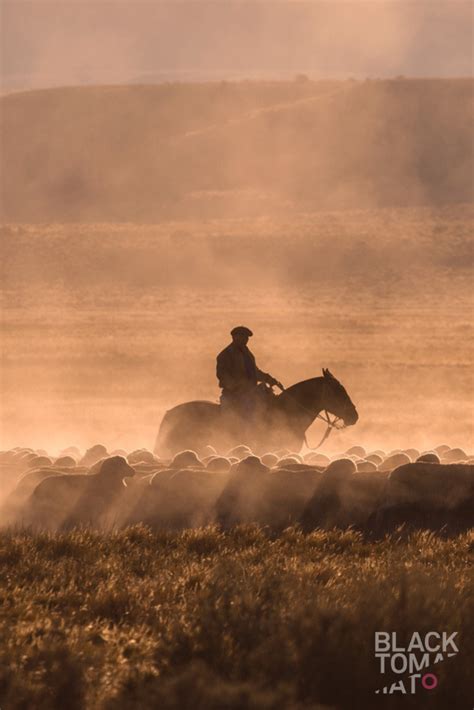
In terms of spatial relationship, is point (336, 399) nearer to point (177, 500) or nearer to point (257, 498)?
point (257, 498)

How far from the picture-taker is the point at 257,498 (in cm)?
1097

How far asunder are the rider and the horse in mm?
155

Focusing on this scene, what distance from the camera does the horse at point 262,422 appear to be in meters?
18.4

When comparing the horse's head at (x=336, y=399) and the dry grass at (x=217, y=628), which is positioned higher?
the horse's head at (x=336, y=399)

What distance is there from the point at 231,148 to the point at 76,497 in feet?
306

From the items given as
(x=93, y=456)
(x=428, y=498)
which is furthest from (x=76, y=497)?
(x=93, y=456)

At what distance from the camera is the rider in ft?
59.7

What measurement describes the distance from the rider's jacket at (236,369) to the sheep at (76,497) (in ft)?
23.5

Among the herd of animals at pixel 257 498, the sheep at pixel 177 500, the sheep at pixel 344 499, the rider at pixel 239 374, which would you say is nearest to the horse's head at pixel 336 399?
the rider at pixel 239 374

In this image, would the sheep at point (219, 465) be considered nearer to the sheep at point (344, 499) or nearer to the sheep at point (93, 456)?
the sheep at point (344, 499)

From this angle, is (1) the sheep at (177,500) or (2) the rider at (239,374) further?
(2) the rider at (239,374)

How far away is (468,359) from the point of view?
49406 mm

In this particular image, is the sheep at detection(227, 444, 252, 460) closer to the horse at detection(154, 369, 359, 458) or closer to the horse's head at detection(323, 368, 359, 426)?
the horse at detection(154, 369, 359, 458)

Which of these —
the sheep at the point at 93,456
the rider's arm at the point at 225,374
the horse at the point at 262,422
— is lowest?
the sheep at the point at 93,456
